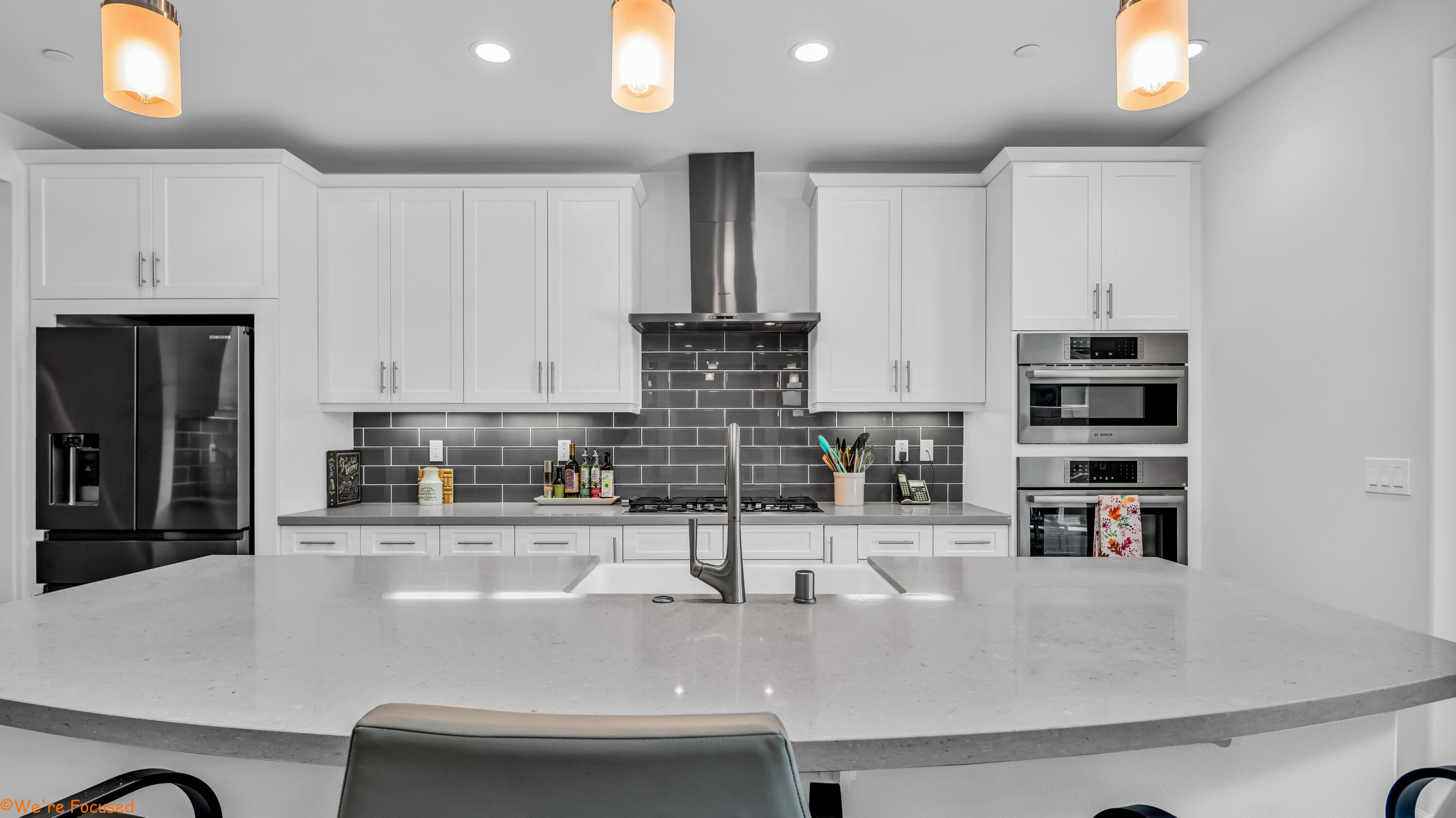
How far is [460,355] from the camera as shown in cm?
338

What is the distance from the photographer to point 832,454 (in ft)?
11.3

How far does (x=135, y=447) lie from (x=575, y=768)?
3.32 meters

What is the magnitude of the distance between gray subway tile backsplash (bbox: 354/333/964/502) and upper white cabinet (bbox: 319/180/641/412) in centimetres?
37

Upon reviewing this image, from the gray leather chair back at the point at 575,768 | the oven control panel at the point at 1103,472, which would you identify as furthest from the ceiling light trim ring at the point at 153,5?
the oven control panel at the point at 1103,472

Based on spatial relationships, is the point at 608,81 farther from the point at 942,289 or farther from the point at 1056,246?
the point at 1056,246

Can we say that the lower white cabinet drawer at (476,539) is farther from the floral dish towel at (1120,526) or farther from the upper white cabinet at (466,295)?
the floral dish towel at (1120,526)

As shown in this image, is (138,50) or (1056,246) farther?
(1056,246)

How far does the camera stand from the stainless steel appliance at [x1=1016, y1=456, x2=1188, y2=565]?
10.1ft

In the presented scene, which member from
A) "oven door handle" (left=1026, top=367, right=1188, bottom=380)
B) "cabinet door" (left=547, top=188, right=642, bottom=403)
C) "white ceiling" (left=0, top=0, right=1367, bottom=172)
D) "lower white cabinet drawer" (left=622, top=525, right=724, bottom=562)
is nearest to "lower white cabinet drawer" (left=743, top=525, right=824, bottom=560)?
"lower white cabinet drawer" (left=622, top=525, right=724, bottom=562)

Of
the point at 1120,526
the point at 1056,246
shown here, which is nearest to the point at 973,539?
the point at 1120,526

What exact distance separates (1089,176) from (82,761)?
11.9ft

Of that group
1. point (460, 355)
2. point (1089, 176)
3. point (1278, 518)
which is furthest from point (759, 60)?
point (1278, 518)

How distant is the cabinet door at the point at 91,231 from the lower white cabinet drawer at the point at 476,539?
5.42 ft

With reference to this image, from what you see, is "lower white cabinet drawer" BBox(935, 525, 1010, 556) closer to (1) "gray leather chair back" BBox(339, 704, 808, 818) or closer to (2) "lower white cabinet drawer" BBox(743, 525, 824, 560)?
(2) "lower white cabinet drawer" BBox(743, 525, 824, 560)
